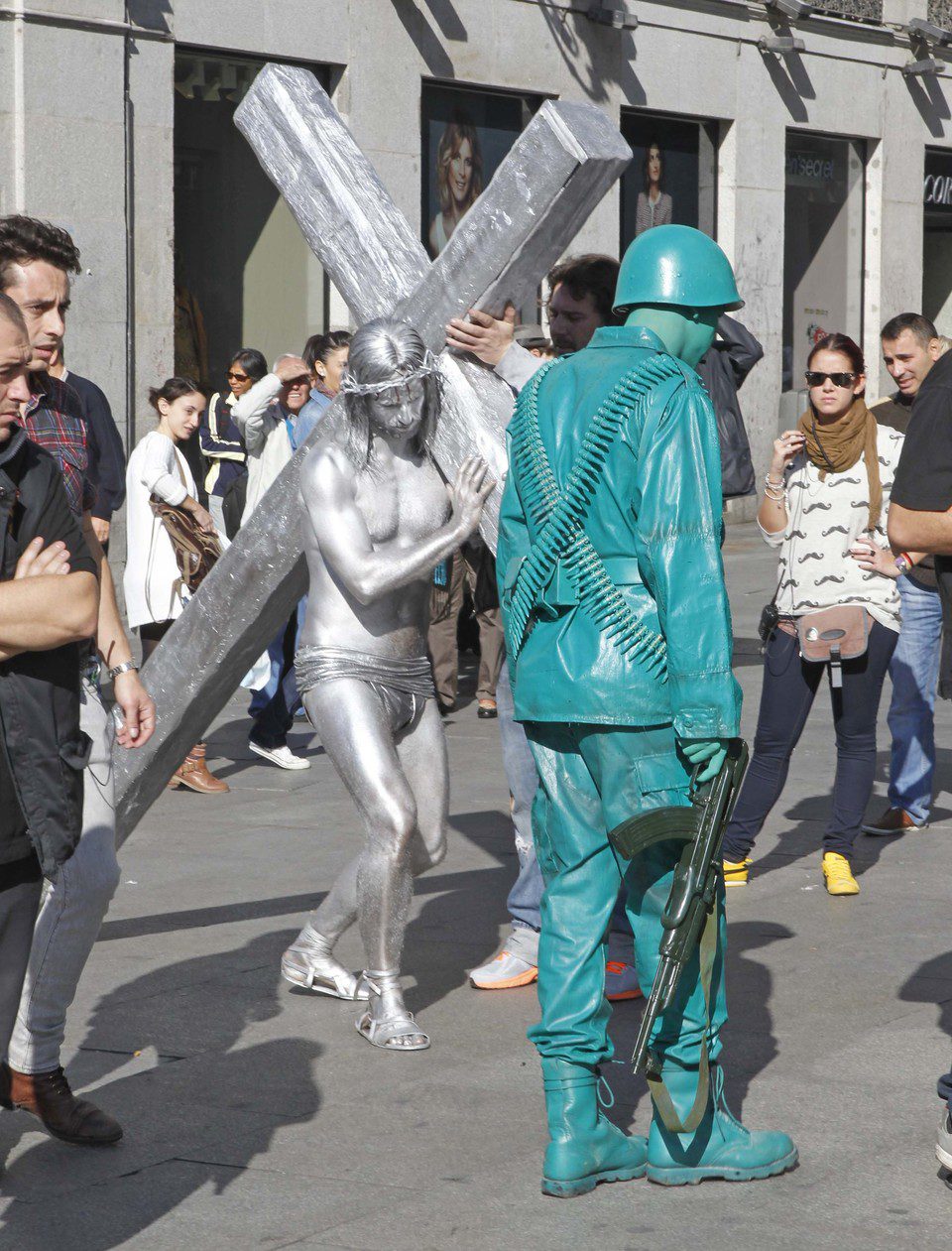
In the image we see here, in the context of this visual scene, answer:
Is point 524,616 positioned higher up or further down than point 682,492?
further down

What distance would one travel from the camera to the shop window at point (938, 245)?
2227 centimetres

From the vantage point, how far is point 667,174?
1862 centimetres

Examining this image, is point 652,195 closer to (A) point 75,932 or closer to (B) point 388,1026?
(B) point 388,1026

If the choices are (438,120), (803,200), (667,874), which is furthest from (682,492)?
(803,200)

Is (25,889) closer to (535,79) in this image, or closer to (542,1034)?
(542,1034)

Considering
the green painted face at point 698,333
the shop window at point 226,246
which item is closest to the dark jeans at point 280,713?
the green painted face at point 698,333

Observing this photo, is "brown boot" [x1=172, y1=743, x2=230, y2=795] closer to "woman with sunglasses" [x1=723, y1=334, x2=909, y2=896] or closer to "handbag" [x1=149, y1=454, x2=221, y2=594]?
"handbag" [x1=149, y1=454, x2=221, y2=594]

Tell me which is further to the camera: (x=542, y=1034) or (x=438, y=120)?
(x=438, y=120)

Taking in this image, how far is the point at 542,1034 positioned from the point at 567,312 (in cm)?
237

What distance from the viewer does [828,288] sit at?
2088 cm

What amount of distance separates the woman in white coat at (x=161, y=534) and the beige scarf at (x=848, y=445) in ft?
10.6

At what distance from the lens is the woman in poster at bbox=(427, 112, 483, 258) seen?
16.1 m

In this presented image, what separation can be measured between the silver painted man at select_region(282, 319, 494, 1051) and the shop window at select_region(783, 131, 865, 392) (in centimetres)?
1548

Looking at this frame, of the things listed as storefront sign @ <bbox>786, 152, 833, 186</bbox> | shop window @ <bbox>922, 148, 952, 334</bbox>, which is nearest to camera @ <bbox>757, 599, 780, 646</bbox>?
storefront sign @ <bbox>786, 152, 833, 186</bbox>
